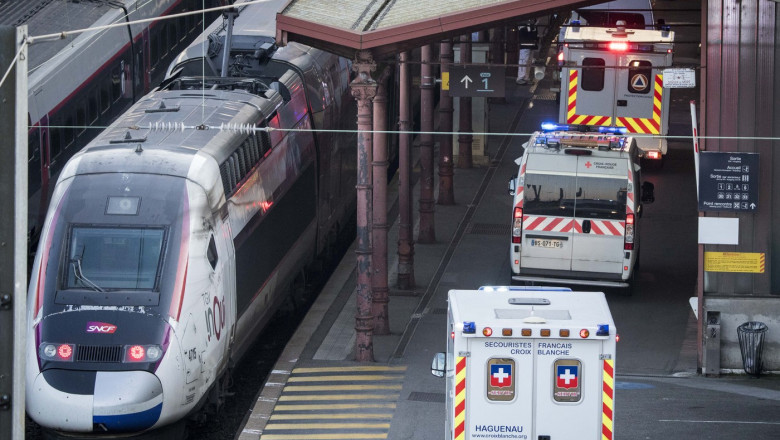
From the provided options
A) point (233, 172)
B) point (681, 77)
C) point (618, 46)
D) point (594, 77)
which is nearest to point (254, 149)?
point (233, 172)

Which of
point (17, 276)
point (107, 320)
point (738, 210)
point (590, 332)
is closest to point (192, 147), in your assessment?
point (107, 320)

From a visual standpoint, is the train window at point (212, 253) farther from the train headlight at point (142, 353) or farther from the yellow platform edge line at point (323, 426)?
the yellow platform edge line at point (323, 426)

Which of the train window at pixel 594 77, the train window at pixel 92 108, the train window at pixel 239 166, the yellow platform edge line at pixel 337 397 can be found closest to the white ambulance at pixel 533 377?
the yellow platform edge line at pixel 337 397

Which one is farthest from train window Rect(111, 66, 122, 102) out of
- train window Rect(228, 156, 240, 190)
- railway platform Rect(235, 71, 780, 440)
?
train window Rect(228, 156, 240, 190)

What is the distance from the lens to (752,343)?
19172 millimetres

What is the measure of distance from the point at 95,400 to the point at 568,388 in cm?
539

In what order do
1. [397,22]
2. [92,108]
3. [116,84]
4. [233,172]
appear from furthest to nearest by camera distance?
[116,84] < [92,108] < [397,22] < [233,172]

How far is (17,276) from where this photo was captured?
26.9ft

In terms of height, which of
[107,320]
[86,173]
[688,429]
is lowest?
[688,429]

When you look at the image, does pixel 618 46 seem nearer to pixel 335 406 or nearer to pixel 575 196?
pixel 575 196

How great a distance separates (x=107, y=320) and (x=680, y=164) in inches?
787

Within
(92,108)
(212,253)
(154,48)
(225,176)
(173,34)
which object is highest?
(173,34)

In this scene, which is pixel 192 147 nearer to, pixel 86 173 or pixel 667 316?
pixel 86 173

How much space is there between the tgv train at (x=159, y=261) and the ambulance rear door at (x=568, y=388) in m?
4.71
